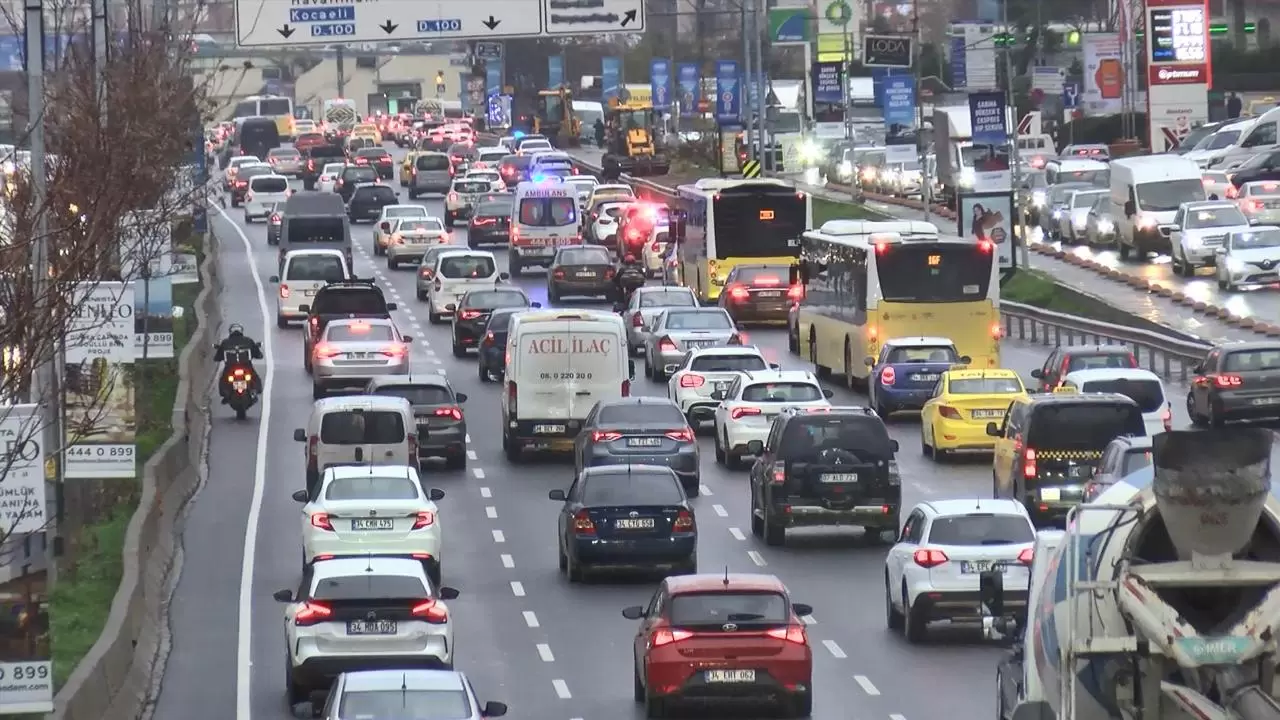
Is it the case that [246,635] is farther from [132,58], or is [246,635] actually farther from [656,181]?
[656,181]

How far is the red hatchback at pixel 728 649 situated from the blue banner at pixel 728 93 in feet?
259

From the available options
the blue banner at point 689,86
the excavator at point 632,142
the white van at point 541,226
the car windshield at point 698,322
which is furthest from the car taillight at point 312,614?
the blue banner at point 689,86

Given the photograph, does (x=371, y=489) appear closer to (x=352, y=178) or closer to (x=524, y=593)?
(x=524, y=593)

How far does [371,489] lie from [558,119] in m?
119

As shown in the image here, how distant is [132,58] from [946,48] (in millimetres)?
102920

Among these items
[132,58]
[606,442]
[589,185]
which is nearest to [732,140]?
[589,185]

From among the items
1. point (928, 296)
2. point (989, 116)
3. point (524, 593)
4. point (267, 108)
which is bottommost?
point (524, 593)

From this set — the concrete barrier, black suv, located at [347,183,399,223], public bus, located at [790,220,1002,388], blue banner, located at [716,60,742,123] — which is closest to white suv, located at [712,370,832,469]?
public bus, located at [790,220,1002,388]

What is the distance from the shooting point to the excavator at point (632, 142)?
363ft

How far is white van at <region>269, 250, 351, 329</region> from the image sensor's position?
58.6 metres

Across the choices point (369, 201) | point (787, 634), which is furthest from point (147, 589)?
point (369, 201)

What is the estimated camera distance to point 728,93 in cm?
10194

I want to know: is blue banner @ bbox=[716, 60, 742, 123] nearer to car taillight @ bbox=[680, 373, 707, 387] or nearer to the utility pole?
car taillight @ bbox=[680, 373, 707, 387]

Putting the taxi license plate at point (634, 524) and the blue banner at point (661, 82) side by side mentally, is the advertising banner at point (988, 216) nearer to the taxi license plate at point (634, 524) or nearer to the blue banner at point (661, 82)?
the taxi license plate at point (634, 524)
